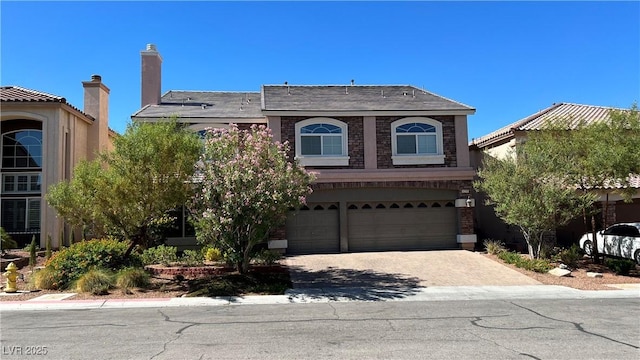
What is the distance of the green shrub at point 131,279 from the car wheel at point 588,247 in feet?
54.8

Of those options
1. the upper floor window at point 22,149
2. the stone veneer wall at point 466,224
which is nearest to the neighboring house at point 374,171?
the stone veneer wall at point 466,224

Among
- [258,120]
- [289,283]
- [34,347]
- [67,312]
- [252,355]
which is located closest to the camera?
[252,355]

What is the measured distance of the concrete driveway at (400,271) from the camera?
558 inches

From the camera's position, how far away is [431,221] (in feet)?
65.8

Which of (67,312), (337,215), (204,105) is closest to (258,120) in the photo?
(204,105)

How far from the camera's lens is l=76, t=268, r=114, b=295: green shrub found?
12.4m

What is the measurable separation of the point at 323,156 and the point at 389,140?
9.57 feet

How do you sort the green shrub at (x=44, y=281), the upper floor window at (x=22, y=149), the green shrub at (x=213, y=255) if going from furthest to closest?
1. the upper floor window at (x=22, y=149)
2. the green shrub at (x=213, y=255)
3. the green shrub at (x=44, y=281)

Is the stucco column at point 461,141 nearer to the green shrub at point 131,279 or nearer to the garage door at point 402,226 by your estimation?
the garage door at point 402,226

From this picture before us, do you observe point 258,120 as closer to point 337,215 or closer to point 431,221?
point 337,215

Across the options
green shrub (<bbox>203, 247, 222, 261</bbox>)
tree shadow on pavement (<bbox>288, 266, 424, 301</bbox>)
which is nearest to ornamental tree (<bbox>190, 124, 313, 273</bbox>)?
tree shadow on pavement (<bbox>288, 266, 424, 301</bbox>)

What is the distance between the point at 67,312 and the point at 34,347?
3.36 metres

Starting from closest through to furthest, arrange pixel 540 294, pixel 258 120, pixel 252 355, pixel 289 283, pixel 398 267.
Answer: pixel 252 355
pixel 540 294
pixel 289 283
pixel 398 267
pixel 258 120

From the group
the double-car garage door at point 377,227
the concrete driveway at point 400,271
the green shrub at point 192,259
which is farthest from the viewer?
the double-car garage door at point 377,227
